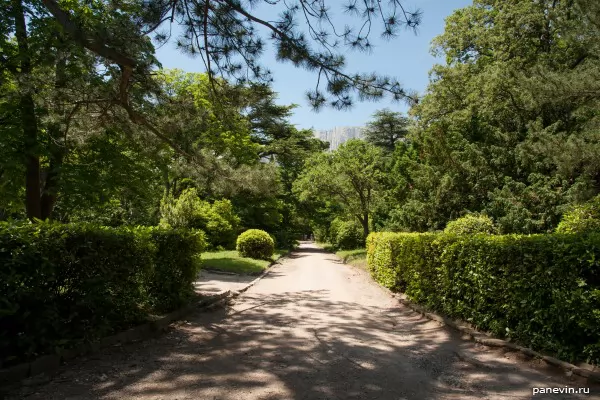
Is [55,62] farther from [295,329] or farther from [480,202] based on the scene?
[480,202]

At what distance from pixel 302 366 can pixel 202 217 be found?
73.8ft

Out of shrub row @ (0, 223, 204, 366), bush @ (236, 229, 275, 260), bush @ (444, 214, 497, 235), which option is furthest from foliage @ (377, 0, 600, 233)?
shrub row @ (0, 223, 204, 366)

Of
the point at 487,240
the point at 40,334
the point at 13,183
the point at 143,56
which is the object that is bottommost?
the point at 40,334

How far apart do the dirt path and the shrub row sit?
0.47 meters

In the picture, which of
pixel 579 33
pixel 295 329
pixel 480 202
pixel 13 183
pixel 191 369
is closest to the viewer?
pixel 191 369

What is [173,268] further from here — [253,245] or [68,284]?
[253,245]

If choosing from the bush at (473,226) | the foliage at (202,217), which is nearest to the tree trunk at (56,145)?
the foliage at (202,217)

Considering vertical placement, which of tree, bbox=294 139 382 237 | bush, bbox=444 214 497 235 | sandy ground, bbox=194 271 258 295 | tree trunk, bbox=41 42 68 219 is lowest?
sandy ground, bbox=194 271 258 295

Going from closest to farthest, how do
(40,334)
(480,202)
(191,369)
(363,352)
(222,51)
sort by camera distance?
(40,334), (191,369), (363,352), (222,51), (480,202)

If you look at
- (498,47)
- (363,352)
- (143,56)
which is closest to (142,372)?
(363,352)

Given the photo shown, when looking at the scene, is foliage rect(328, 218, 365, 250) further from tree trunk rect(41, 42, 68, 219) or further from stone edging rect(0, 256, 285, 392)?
stone edging rect(0, 256, 285, 392)

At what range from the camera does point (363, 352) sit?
230 inches

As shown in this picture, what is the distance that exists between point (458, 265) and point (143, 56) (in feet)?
21.3

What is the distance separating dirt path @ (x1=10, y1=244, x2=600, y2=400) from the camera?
4195 millimetres
